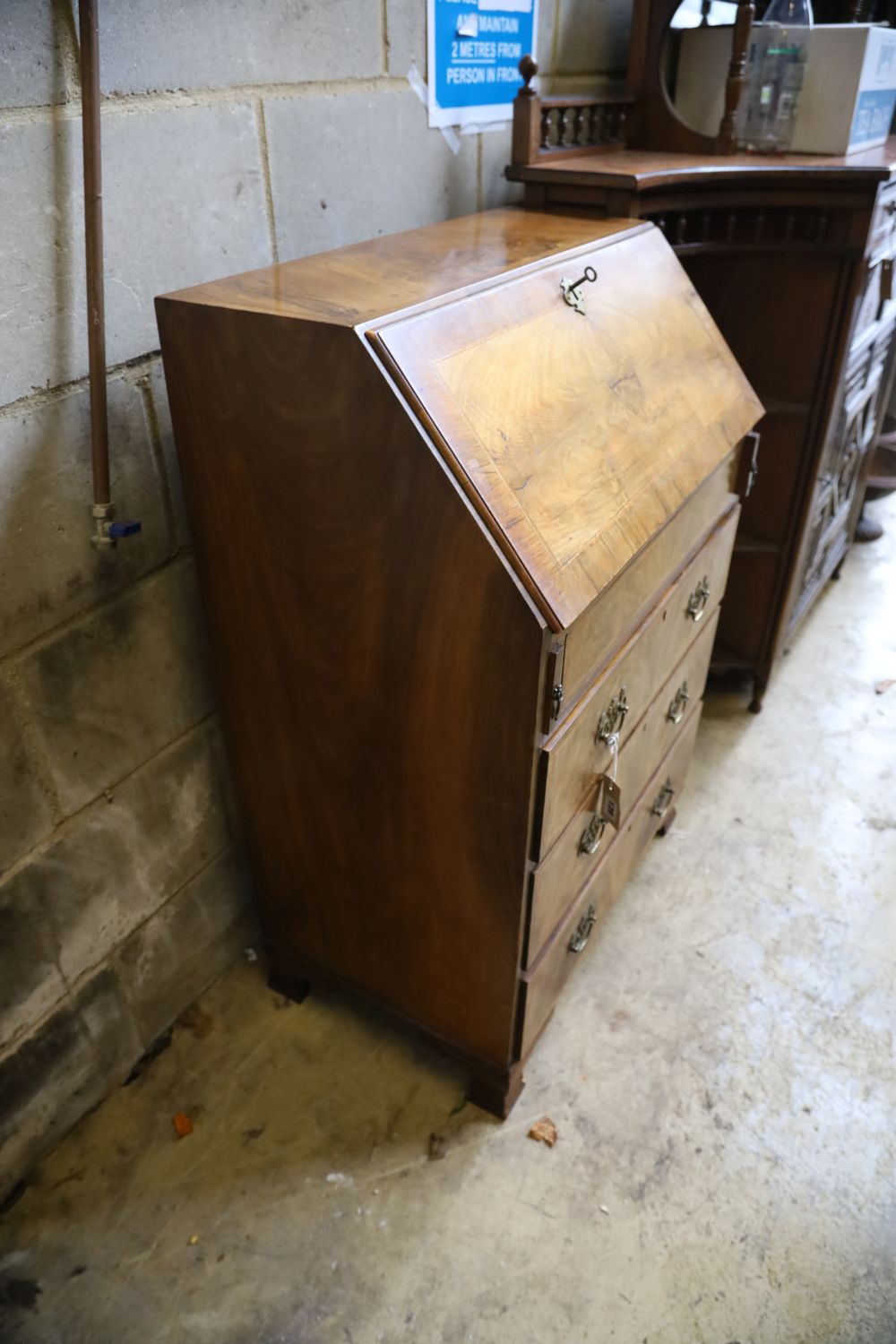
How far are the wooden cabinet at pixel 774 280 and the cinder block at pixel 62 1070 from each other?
1.59 m

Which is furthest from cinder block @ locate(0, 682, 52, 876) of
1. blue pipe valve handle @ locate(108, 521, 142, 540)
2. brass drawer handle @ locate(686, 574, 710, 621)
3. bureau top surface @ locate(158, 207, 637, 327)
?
brass drawer handle @ locate(686, 574, 710, 621)

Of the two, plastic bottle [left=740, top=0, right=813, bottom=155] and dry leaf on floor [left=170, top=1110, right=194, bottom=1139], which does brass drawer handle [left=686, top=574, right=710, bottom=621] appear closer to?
plastic bottle [left=740, top=0, right=813, bottom=155]

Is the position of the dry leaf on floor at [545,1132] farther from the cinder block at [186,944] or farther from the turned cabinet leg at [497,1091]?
the cinder block at [186,944]

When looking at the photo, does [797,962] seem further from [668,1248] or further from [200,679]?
[200,679]

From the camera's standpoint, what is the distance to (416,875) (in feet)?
4.09

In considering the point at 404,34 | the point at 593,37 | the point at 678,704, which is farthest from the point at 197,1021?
the point at 593,37

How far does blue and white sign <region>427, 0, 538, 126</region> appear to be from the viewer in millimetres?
1481

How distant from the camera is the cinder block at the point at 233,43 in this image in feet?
3.31

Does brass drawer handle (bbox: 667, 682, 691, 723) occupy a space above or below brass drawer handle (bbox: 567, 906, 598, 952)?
above

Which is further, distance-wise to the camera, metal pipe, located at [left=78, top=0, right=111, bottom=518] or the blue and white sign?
the blue and white sign

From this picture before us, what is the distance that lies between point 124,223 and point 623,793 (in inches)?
43.3

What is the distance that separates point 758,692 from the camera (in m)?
2.30

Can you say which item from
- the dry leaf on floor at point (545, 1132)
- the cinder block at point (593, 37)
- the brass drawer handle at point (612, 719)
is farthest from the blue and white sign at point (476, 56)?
the dry leaf on floor at point (545, 1132)

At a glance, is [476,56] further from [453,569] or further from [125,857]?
[125,857]
